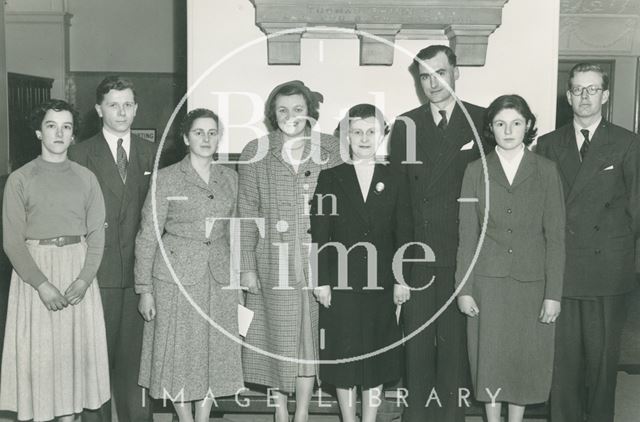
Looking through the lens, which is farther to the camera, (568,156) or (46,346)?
(568,156)

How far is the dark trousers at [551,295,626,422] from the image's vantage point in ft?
10.1

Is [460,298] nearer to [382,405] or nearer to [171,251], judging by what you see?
[382,405]

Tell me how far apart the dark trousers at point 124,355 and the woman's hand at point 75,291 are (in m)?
0.27

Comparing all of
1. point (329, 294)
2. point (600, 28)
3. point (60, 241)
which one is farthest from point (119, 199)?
point (600, 28)

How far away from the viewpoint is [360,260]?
113 inches

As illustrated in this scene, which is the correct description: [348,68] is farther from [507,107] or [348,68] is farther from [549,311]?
[549,311]

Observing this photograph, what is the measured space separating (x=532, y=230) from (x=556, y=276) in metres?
0.21

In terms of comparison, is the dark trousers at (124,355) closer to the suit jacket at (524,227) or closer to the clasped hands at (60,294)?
the clasped hands at (60,294)

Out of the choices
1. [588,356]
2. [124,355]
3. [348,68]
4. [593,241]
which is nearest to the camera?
[593,241]

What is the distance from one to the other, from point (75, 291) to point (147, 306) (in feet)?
0.99

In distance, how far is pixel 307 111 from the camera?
299 centimetres

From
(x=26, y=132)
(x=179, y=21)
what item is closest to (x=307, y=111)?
(x=26, y=132)

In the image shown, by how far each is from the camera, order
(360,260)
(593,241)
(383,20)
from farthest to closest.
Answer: (383,20)
(593,241)
(360,260)

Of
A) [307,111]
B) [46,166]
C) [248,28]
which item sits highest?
[248,28]
